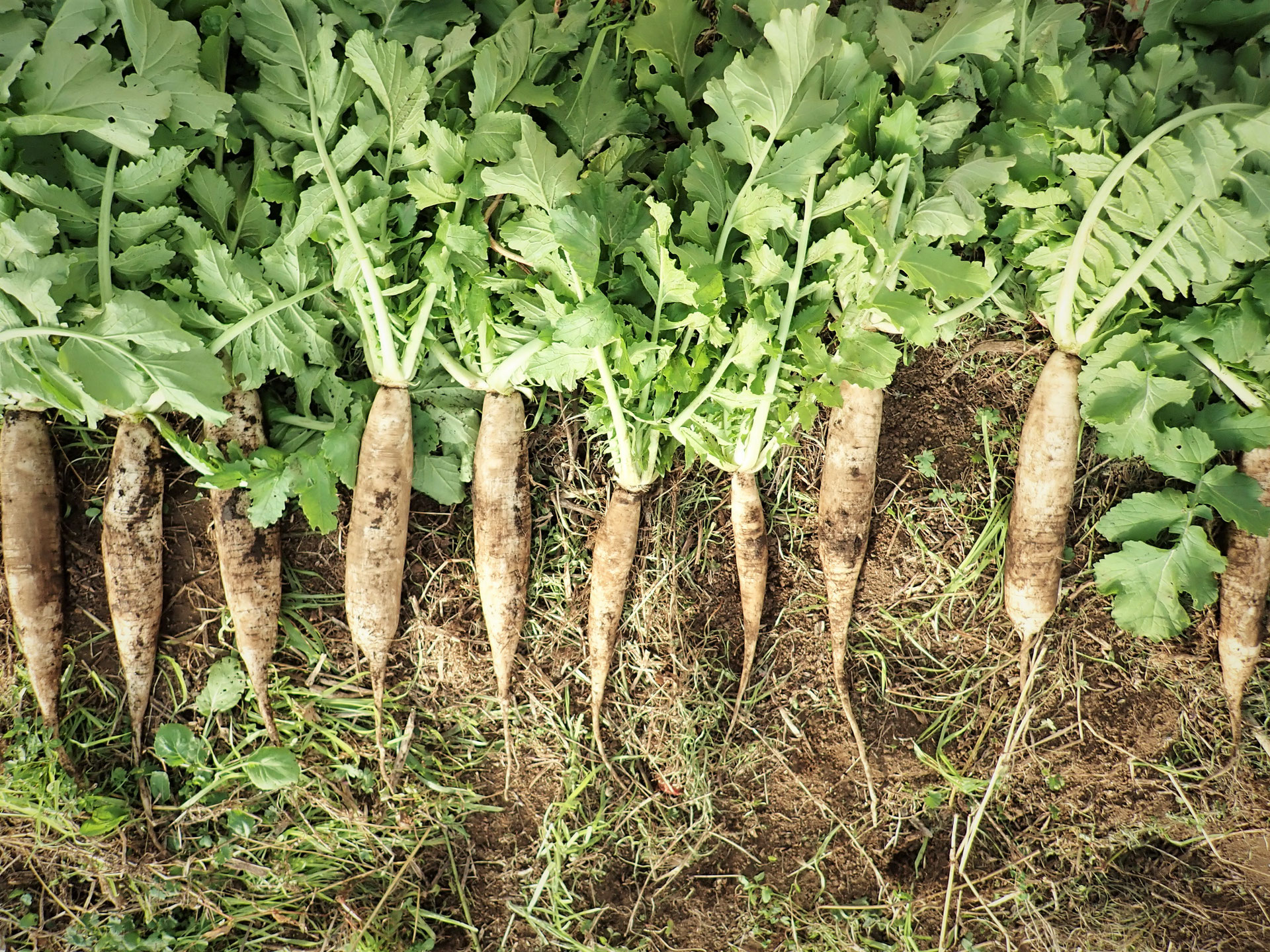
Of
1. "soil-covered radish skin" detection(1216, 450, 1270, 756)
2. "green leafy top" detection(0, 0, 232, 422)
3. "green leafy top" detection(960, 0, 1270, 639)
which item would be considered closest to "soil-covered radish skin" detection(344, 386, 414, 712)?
"green leafy top" detection(0, 0, 232, 422)

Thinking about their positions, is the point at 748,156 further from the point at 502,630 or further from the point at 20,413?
the point at 20,413

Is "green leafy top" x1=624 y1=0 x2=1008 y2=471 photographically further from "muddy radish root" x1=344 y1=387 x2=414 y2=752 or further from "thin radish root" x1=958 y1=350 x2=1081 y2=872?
"muddy radish root" x1=344 y1=387 x2=414 y2=752

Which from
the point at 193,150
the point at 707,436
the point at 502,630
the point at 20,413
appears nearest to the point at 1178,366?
the point at 707,436

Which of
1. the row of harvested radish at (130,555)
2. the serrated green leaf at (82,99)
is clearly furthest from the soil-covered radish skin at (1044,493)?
the serrated green leaf at (82,99)

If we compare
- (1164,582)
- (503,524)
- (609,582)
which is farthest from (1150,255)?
(503,524)

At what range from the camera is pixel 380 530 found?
240cm

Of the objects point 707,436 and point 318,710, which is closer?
point 707,436

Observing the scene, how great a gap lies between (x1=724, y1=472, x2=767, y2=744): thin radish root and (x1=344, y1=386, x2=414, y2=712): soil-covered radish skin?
105cm

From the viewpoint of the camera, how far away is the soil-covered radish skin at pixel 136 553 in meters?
2.35

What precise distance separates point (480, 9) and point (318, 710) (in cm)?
221

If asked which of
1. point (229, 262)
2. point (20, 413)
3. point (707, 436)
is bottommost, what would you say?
point (20, 413)

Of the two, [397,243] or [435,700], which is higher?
[397,243]

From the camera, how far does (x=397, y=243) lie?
7.20 feet

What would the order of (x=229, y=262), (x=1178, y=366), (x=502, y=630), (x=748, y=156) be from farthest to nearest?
(x=502, y=630) < (x=1178, y=366) < (x=229, y=262) < (x=748, y=156)
